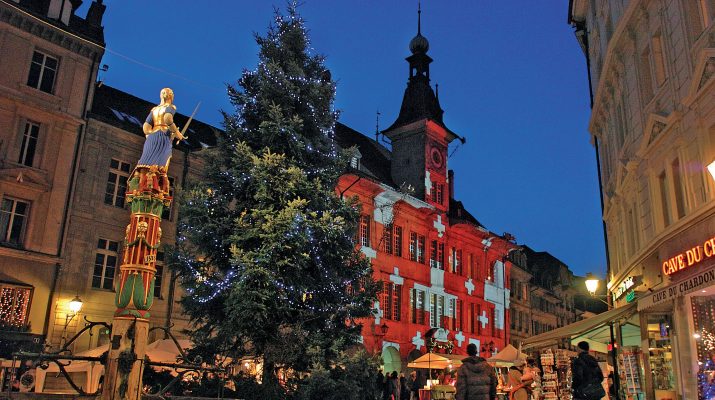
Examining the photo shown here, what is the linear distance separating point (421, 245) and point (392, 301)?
16.1 ft

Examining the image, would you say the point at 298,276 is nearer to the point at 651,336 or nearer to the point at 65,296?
the point at 651,336

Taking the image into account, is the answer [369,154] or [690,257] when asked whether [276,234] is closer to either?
[690,257]

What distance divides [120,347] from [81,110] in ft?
55.3

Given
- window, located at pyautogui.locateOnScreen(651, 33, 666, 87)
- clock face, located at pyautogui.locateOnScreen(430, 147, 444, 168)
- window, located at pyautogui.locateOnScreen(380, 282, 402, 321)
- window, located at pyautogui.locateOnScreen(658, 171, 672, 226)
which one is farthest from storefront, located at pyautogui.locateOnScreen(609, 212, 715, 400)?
clock face, located at pyautogui.locateOnScreen(430, 147, 444, 168)

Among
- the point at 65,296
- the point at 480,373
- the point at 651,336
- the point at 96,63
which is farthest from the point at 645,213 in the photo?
the point at 96,63

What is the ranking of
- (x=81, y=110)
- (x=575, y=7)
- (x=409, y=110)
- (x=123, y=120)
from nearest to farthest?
(x=81, y=110) < (x=123, y=120) < (x=575, y=7) < (x=409, y=110)

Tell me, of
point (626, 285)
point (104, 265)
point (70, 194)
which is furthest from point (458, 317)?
point (70, 194)

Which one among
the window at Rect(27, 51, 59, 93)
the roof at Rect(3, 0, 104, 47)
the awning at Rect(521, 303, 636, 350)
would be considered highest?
the roof at Rect(3, 0, 104, 47)

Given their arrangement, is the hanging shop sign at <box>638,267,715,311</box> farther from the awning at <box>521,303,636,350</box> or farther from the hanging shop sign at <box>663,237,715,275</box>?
the awning at <box>521,303,636,350</box>

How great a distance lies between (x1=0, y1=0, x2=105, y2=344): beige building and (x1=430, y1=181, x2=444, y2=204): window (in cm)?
2156

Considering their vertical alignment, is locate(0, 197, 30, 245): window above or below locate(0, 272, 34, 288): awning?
above

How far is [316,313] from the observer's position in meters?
15.4

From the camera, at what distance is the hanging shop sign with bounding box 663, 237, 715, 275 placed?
38.4 feet

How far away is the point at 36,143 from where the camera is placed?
Result: 22406mm
